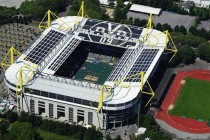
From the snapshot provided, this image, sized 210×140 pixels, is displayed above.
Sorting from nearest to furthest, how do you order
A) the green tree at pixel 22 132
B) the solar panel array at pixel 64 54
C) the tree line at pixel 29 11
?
the green tree at pixel 22 132 < the solar panel array at pixel 64 54 < the tree line at pixel 29 11

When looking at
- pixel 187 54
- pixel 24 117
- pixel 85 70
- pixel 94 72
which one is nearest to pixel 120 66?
pixel 94 72

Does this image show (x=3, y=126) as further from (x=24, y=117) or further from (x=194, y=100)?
(x=194, y=100)

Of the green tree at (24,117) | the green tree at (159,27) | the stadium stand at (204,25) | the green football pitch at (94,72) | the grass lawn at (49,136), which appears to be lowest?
the grass lawn at (49,136)

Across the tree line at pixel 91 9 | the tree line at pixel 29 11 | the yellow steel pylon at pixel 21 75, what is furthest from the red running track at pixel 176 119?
the tree line at pixel 29 11

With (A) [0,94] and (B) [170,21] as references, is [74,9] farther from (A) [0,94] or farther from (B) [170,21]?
(A) [0,94]

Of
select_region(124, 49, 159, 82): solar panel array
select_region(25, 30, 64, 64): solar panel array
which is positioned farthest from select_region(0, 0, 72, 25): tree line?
select_region(124, 49, 159, 82): solar panel array

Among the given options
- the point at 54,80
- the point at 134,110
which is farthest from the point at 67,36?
the point at 134,110

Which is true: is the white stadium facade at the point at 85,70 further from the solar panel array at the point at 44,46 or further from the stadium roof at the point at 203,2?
the stadium roof at the point at 203,2

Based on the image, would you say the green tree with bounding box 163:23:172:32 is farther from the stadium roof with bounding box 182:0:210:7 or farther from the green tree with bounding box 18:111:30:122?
the green tree with bounding box 18:111:30:122
